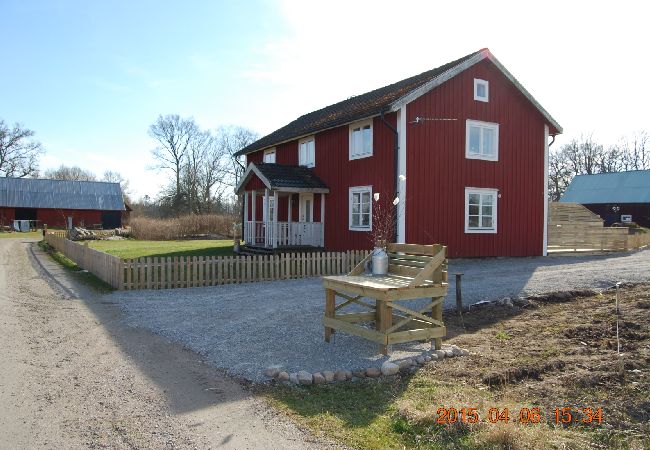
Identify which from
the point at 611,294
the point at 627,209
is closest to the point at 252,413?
the point at 611,294

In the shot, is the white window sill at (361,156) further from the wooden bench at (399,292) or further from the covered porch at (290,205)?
the wooden bench at (399,292)

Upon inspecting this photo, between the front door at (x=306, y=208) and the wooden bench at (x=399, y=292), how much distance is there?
14.6m

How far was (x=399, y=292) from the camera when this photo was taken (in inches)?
273

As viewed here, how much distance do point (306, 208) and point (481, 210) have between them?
7768 mm

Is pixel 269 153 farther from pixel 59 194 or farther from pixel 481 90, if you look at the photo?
pixel 59 194

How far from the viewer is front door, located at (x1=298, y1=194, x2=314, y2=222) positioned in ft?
75.7

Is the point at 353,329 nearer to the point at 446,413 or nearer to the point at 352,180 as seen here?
the point at 446,413

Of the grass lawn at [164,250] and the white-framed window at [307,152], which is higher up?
the white-framed window at [307,152]

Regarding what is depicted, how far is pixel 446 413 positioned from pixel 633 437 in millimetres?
1534

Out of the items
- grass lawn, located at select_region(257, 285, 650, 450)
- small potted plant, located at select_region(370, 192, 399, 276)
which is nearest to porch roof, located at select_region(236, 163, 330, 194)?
small potted plant, located at select_region(370, 192, 399, 276)

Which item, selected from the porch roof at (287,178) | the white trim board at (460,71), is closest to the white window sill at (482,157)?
the white trim board at (460,71)

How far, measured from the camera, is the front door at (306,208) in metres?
23.1

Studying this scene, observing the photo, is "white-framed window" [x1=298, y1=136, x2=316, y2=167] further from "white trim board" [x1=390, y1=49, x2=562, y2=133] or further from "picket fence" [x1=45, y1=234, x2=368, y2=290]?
"picket fence" [x1=45, y1=234, x2=368, y2=290]

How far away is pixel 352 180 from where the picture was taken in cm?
2027
